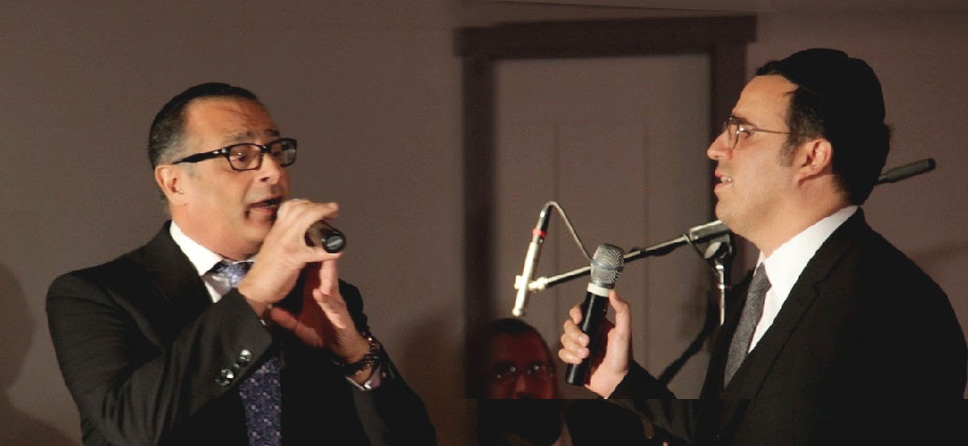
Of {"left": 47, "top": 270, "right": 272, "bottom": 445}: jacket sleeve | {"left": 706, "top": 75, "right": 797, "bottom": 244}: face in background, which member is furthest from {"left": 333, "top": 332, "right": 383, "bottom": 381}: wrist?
{"left": 706, "top": 75, "right": 797, "bottom": 244}: face in background

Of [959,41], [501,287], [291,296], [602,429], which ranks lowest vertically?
[602,429]

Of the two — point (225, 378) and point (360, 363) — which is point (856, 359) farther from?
point (225, 378)

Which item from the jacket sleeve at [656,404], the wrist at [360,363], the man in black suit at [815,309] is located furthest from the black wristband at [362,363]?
the jacket sleeve at [656,404]

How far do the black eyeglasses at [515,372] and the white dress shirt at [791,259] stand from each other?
0.98 meters

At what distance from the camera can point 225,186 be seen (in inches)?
74.2

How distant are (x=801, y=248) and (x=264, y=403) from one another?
106 cm

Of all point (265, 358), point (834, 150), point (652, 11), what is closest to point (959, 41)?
point (652, 11)

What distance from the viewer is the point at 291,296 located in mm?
1896

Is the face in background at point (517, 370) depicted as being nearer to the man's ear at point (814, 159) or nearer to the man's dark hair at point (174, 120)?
the man's ear at point (814, 159)

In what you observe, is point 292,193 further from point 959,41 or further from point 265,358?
point 959,41

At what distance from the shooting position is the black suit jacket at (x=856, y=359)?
5.94ft

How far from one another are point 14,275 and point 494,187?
1.28 metres

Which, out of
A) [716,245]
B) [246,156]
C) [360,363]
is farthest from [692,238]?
[246,156]

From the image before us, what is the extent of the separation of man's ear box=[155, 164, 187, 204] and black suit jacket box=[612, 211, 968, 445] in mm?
1115
